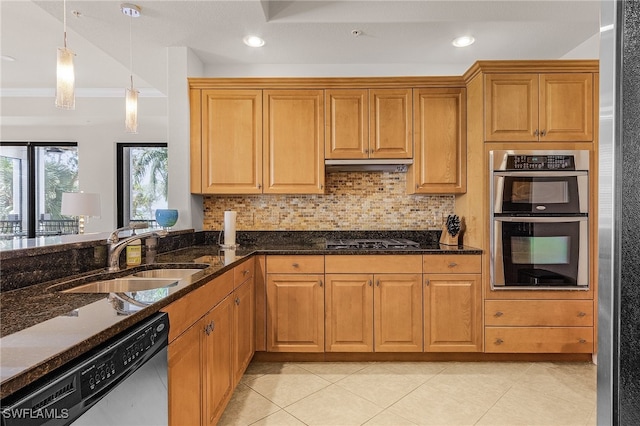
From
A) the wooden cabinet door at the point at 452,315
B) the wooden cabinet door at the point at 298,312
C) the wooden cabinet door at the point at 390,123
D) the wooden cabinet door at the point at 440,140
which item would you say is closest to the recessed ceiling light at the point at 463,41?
the wooden cabinet door at the point at 440,140

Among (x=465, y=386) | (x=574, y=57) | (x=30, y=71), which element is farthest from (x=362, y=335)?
(x=30, y=71)

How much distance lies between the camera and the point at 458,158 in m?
2.99

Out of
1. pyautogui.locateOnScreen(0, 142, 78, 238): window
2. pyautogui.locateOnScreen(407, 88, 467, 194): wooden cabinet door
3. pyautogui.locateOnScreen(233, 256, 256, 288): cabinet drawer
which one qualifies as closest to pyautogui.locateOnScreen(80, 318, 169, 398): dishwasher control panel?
pyautogui.locateOnScreen(233, 256, 256, 288): cabinet drawer

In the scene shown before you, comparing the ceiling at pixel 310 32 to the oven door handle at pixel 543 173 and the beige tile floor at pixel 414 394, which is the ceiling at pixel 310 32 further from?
the beige tile floor at pixel 414 394

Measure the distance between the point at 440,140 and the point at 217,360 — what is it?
2.38m

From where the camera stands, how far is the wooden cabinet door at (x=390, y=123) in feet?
9.92

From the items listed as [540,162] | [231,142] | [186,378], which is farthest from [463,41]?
[186,378]

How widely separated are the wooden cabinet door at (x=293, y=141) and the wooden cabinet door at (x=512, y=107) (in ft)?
4.48

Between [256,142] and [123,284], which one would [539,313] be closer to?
[256,142]

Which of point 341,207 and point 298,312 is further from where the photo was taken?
point 341,207

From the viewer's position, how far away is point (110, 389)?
92 centimetres

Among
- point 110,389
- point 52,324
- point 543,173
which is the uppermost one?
point 543,173

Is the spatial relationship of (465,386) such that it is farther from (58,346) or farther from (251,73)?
(251,73)

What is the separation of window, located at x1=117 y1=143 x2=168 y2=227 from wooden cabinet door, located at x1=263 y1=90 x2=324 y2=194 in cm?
335
